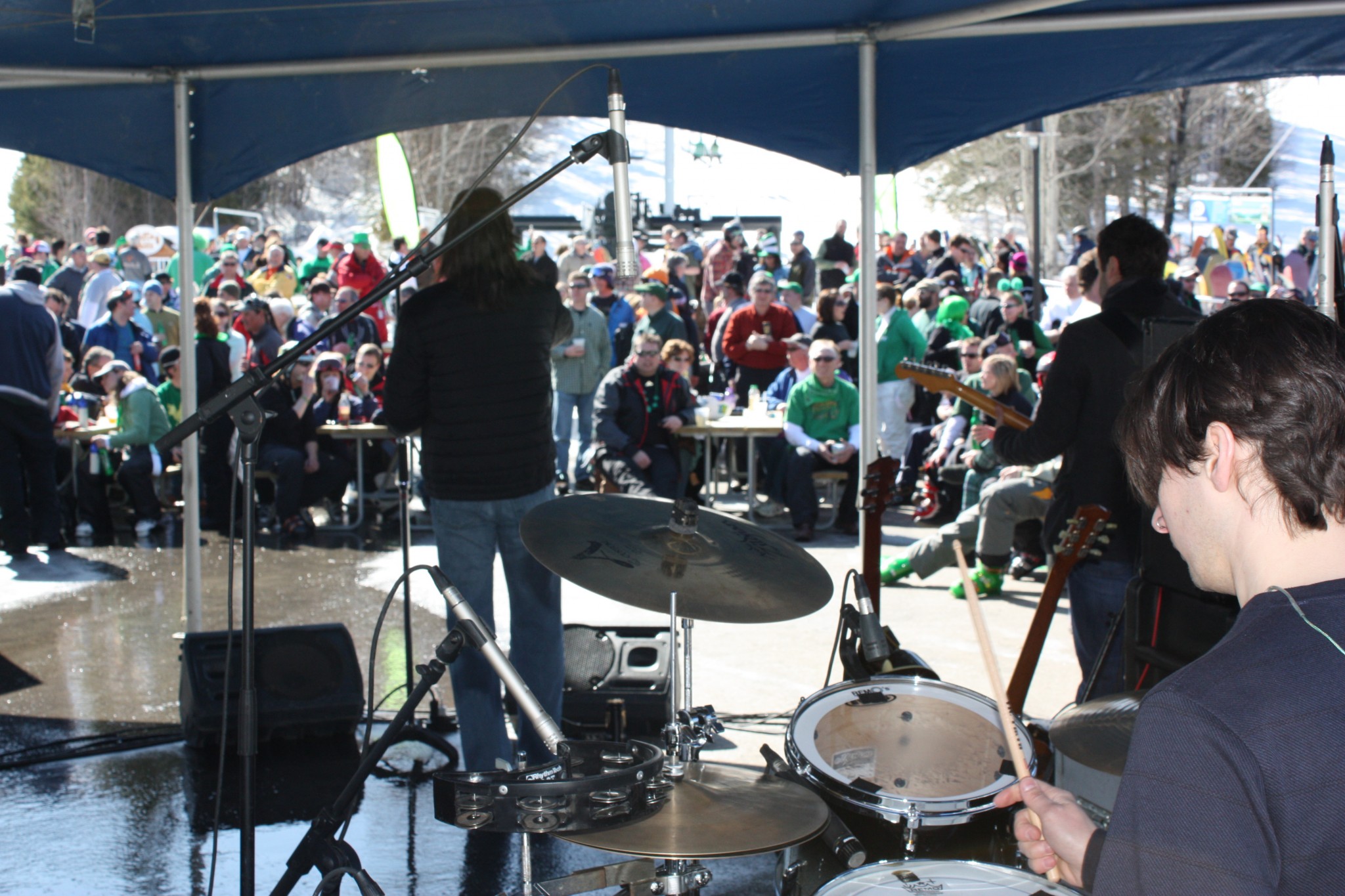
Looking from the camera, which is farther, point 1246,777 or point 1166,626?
point 1166,626

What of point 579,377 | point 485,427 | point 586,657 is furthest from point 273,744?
point 579,377

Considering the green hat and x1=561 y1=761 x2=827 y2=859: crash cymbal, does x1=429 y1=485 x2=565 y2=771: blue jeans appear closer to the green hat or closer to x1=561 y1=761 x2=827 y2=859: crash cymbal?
x1=561 y1=761 x2=827 y2=859: crash cymbal

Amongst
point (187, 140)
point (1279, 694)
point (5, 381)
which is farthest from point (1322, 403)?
point (5, 381)

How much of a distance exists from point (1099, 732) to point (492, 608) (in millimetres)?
1832

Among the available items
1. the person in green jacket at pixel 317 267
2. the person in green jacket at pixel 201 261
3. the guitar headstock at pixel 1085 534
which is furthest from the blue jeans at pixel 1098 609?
the person in green jacket at pixel 201 261

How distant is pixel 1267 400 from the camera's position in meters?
1.09

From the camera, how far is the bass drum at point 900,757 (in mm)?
→ 2359

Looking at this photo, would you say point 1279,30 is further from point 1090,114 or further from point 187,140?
point 1090,114

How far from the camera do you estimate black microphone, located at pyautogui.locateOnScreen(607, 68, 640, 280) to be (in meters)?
2.52

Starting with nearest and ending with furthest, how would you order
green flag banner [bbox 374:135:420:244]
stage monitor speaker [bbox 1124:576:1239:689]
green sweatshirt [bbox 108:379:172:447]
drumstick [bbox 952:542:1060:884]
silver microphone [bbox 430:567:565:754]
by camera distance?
drumstick [bbox 952:542:1060:884] → silver microphone [bbox 430:567:565:754] → stage monitor speaker [bbox 1124:576:1239:689] → green flag banner [bbox 374:135:420:244] → green sweatshirt [bbox 108:379:172:447]

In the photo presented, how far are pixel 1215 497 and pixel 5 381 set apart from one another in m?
8.00

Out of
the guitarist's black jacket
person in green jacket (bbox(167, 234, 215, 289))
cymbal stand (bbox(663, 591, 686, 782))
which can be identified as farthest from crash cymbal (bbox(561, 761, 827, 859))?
person in green jacket (bbox(167, 234, 215, 289))

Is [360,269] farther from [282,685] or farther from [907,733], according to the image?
[907,733]

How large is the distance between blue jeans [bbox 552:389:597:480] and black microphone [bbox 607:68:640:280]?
6993 millimetres
